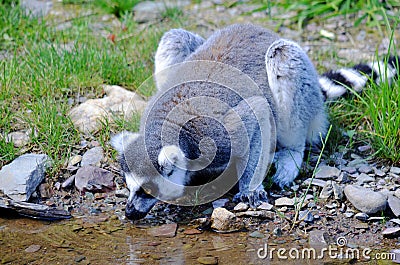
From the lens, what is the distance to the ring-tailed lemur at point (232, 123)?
164 inches

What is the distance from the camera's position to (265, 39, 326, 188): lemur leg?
4.71m

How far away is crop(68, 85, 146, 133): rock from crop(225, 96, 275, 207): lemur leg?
110 centimetres

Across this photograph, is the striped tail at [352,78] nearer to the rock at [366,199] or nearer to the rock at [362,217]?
the rock at [366,199]

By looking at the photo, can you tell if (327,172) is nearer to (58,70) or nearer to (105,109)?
(105,109)

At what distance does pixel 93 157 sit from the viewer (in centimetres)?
494

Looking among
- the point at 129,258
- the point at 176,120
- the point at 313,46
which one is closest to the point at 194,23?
the point at 313,46

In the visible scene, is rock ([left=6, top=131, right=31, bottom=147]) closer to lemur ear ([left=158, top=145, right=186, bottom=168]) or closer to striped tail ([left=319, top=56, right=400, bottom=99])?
lemur ear ([left=158, top=145, right=186, bottom=168])

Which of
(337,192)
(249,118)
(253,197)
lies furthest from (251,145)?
(337,192)

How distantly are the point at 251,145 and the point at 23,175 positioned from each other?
168 centimetres

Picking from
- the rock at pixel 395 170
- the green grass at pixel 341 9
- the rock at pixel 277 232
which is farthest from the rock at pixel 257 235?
the green grass at pixel 341 9

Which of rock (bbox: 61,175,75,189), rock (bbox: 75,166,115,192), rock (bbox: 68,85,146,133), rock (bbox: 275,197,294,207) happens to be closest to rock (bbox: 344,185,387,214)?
rock (bbox: 275,197,294,207)

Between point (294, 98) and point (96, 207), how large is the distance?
5.55 feet

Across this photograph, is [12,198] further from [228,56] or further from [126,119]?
[228,56]

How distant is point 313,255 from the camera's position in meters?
3.76
